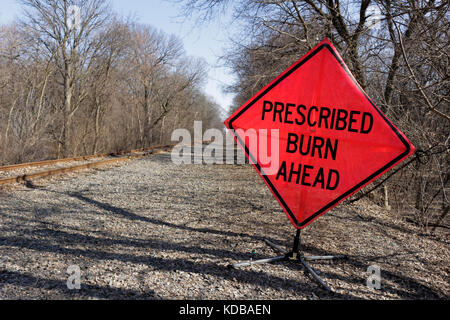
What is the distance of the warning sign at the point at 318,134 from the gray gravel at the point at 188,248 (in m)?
0.91

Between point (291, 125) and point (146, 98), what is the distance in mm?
29127

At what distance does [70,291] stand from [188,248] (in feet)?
4.94

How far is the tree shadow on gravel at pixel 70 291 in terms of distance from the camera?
256 cm

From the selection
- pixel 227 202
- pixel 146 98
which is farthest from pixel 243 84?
pixel 146 98

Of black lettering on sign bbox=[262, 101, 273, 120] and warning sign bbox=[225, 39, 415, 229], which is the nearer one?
warning sign bbox=[225, 39, 415, 229]

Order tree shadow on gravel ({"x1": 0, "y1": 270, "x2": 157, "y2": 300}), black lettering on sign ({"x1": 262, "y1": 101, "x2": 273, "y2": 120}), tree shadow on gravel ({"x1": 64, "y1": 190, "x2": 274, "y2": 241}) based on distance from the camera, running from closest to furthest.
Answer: tree shadow on gravel ({"x1": 0, "y1": 270, "x2": 157, "y2": 300}) < black lettering on sign ({"x1": 262, "y1": 101, "x2": 273, "y2": 120}) < tree shadow on gravel ({"x1": 64, "y1": 190, "x2": 274, "y2": 241})

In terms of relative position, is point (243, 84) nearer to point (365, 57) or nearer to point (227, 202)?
point (365, 57)

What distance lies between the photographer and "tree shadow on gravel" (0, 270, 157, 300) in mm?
2559

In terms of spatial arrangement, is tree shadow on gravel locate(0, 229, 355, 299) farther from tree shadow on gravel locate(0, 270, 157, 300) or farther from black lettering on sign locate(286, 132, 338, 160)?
black lettering on sign locate(286, 132, 338, 160)

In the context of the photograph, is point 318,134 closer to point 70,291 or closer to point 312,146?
point 312,146

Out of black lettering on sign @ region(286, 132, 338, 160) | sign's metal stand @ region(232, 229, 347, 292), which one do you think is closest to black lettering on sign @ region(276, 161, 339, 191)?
black lettering on sign @ region(286, 132, 338, 160)

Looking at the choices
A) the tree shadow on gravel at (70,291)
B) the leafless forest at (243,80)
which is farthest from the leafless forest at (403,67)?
the tree shadow on gravel at (70,291)

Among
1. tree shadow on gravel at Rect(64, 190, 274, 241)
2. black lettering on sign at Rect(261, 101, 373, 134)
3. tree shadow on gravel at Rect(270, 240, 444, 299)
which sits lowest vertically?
tree shadow on gravel at Rect(270, 240, 444, 299)

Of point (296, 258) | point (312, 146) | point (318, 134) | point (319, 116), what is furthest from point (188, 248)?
point (319, 116)
